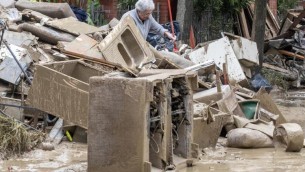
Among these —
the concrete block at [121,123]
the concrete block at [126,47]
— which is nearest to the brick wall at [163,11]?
the concrete block at [126,47]

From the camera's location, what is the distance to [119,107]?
26.6ft

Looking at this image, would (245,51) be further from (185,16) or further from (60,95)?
(60,95)

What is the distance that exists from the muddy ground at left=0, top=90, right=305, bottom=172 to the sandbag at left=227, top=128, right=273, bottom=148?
3.8 inches

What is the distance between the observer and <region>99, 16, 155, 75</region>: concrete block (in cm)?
1149

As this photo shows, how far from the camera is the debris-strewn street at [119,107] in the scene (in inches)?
320

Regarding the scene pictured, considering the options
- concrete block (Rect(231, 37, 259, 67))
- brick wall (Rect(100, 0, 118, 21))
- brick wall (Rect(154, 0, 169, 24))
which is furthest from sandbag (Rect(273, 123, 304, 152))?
brick wall (Rect(100, 0, 118, 21))

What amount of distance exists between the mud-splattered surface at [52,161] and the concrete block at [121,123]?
2.54 ft

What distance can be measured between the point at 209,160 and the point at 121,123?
2240 mm

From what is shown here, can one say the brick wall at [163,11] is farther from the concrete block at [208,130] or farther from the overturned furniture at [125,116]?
the overturned furniture at [125,116]

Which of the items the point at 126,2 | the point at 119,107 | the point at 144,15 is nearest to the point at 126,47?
the point at 144,15

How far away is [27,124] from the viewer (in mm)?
10641

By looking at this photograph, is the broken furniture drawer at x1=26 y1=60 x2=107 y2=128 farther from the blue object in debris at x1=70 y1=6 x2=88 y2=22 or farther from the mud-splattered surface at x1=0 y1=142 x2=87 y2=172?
the blue object in debris at x1=70 y1=6 x2=88 y2=22

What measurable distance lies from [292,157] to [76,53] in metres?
3.56

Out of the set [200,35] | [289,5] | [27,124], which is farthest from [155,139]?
[289,5]
